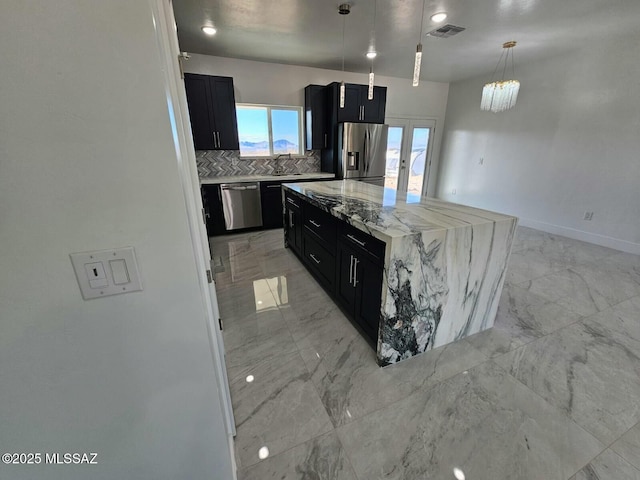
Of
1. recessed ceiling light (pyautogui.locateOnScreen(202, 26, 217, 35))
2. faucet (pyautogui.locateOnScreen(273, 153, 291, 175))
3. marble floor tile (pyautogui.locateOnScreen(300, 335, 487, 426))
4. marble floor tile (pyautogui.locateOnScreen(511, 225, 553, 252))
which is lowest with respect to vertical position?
marble floor tile (pyautogui.locateOnScreen(300, 335, 487, 426))

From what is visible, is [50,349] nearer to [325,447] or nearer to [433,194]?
[325,447]

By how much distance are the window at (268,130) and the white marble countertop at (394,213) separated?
2.44m

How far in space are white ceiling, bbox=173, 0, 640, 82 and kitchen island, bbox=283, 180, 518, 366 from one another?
2.07 meters

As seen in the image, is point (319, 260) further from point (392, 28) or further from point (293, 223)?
point (392, 28)

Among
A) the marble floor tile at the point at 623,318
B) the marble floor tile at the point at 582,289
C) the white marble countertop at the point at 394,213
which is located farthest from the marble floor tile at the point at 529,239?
the white marble countertop at the point at 394,213

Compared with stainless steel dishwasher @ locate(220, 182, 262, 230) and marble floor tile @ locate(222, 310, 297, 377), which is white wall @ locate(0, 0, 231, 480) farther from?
stainless steel dishwasher @ locate(220, 182, 262, 230)

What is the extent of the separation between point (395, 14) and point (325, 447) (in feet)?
12.2

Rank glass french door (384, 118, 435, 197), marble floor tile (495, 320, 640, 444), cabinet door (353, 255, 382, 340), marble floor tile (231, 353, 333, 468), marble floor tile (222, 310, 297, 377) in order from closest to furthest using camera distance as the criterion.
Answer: marble floor tile (231, 353, 333, 468), marble floor tile (495, 320, 640, 444), cabinet door (353, 255, 382, 340), marble floor tile (222, 310, 297, 377), glass french door (384, 118, 435, 197)

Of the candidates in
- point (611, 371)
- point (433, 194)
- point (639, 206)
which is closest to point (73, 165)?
point (611, 371)

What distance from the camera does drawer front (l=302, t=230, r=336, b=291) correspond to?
239 centimetres

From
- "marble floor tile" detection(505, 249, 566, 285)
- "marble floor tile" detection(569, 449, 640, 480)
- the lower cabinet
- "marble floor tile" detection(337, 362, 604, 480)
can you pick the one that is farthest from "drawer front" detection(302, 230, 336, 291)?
"marble floor tile" detection(505, 249, 566, 285)

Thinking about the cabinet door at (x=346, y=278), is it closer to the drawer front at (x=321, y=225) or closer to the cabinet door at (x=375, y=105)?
the drawer front at (x=321, y=225)

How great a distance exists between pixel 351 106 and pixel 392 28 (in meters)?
1.51

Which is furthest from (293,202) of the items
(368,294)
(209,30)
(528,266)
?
(528,266)
